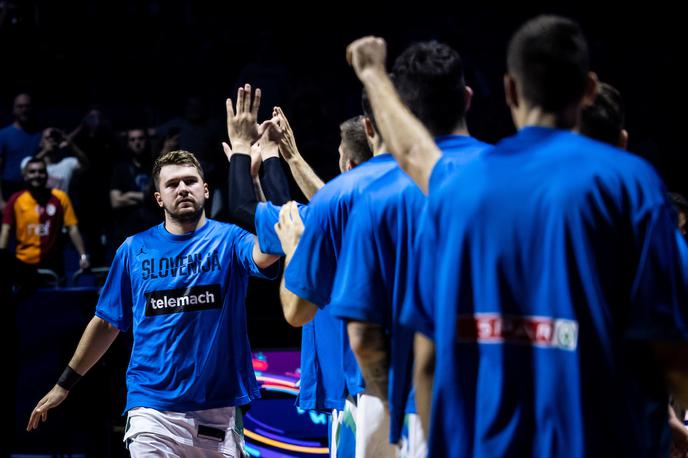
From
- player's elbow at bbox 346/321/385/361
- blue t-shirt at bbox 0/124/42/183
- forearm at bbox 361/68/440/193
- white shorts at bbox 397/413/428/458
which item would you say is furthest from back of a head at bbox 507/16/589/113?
blue t-shirt at bbox 0/124/42/183

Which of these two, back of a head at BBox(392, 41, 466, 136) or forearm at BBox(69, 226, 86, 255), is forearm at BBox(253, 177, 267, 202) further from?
forearm at BBox(69, 226, 86, 255)

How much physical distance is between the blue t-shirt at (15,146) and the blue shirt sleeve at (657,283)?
31.4 feet

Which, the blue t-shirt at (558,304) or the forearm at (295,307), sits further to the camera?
the forearm at (295,307)

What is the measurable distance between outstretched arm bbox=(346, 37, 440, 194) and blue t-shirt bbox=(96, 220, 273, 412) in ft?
8.39

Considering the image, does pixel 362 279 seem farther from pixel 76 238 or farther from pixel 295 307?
pixel 76 238

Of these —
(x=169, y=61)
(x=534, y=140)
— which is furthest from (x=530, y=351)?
(x=169, y=61)

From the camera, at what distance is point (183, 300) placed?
514 centimetres

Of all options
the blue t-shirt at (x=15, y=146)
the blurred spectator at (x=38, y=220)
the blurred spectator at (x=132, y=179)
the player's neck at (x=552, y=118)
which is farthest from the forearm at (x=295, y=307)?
the blue t-shirt at (x=15, y=146)

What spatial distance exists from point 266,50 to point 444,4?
3479 millimetres

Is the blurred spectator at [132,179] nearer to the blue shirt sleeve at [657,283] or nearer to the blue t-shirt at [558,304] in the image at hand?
the blue t-shirt at [558,304]

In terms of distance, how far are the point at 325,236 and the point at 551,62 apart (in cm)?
119

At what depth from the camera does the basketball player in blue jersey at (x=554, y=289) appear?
2180 mm

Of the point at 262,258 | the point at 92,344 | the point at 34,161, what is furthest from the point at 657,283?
the point at 34,161

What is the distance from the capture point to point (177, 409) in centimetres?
505
